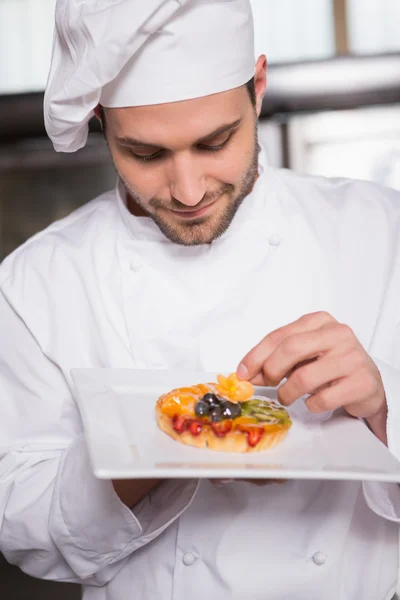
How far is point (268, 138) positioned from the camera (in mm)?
2715

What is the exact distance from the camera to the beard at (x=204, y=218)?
1493 mm

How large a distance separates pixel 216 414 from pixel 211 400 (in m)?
0.03

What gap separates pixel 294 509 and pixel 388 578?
0.22 m

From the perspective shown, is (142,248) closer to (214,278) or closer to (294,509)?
(214,278)

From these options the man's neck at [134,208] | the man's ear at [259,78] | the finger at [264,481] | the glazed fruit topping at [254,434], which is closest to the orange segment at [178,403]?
the glazed fruit topping at [254,434]

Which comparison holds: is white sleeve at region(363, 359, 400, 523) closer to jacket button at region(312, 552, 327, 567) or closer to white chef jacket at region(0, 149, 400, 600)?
white chef jacket at region(0, 149, 400, 600)

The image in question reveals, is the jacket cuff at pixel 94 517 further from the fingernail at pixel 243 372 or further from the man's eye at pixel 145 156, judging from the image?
the man's eye at pixel 145 156

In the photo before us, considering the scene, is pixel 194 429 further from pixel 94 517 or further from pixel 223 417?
pixel 94 517


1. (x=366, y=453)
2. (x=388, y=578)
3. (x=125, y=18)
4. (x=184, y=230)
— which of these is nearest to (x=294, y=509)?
(x=388, y=578)

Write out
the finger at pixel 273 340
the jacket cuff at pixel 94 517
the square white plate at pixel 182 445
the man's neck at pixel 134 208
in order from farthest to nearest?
the man's neck at pixel 134 208 → the jacket cuff at pixel 94 517 → the finger at pixel 273 340 → the square white plate at pixel 182 445

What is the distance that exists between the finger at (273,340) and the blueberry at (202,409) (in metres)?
0.09

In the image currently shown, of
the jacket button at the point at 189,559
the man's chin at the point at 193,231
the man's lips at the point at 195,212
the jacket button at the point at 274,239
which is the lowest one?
the jacket button at the point at 189,559

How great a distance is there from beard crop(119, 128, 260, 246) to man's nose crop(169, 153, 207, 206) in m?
0.05

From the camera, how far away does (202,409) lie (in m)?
1.25
